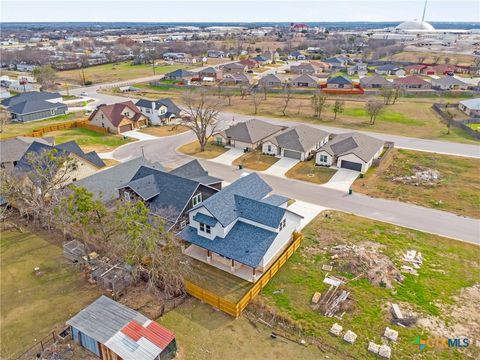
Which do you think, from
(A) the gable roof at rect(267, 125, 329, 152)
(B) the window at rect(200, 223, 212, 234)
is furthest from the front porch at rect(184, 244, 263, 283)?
(A) the gable roof at rect(267, 125, 329, 152)

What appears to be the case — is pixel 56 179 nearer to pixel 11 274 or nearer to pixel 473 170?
pixel 11 274

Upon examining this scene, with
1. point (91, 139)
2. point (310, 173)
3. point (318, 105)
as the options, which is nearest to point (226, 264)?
point (310, 173)

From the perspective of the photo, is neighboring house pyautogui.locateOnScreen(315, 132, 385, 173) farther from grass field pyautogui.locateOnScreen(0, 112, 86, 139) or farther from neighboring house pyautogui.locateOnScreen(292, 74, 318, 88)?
neighboring house pyautogui.locateOnScreen(292, 74, 318, 88)

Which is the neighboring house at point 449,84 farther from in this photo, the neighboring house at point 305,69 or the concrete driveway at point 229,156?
the concrete driveway at point 229,156

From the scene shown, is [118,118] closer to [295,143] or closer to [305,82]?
[295,143]

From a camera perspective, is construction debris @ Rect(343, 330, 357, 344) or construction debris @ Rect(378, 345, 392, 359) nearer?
construction debris @ Rect(378, 345, 392, 359)

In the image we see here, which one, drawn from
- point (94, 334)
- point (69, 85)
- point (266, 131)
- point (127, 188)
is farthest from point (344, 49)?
point (94, 334)
